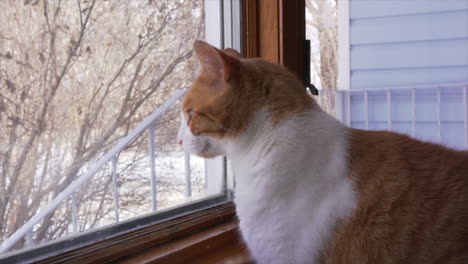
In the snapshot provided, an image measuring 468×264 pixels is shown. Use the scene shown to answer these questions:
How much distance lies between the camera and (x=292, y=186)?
781mm

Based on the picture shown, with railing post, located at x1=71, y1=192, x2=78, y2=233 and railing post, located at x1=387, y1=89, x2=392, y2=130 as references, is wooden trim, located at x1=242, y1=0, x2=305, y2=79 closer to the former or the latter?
railing post, located at x1=71, y1=192, x2=78, y2=233

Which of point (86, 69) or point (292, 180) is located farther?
point (86, 69)

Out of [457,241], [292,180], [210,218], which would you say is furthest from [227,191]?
[457,241]

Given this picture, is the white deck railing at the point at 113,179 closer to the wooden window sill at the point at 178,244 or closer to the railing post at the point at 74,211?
the railing post at the point at 74,211

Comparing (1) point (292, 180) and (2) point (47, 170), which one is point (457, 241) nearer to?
(1) point (292, 180)

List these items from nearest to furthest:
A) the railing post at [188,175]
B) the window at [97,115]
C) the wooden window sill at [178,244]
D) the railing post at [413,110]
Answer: the wooden window sill at [178,244] → the window at [97,115] → the railing post at [188,175] → the railing post at [413,110]

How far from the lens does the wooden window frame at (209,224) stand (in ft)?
2.90

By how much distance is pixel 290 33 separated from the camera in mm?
1294

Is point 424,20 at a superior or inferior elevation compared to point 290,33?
superior

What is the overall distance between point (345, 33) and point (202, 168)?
1.65m

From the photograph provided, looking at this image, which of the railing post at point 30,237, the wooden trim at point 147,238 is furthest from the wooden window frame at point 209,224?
the railing post at point 30,237

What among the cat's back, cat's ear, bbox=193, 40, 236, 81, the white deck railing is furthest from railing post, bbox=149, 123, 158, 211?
the cat's back

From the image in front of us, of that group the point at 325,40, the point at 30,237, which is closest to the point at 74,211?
the point at 30,237

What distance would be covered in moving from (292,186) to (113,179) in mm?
760
